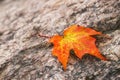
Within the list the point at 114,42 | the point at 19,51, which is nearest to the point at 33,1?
the point at 19,51

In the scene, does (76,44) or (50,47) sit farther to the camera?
(50,47)

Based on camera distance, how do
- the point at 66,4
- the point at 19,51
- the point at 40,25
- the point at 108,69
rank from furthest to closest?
the point at 66,4 → the point at 40,25 → the point at 19,51 → the point at 108,69

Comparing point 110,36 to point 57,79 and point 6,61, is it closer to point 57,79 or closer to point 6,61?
point 57,79
